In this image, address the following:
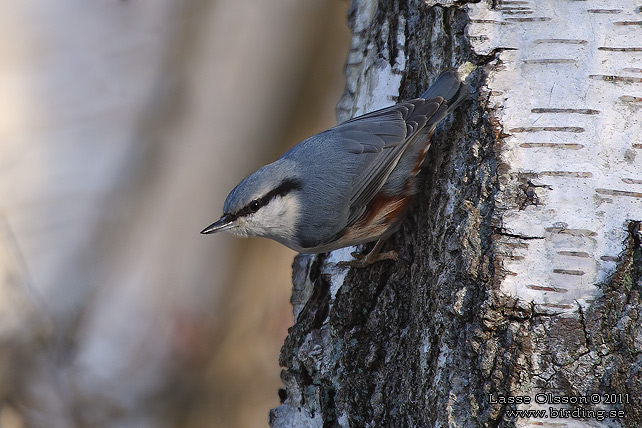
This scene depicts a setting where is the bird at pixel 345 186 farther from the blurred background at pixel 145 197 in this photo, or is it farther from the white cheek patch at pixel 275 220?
the blurred background at pixel 145 197

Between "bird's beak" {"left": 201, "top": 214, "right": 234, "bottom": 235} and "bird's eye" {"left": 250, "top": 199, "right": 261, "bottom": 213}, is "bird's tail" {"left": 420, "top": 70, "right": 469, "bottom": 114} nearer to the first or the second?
"bird's eye" {"left": 250, "top": 199, "right": 261, "bottom": 213}

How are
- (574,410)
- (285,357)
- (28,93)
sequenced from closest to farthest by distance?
(574,410) < (285,357) < (28,93)

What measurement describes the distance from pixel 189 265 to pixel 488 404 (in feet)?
10.3

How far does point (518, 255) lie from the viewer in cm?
159

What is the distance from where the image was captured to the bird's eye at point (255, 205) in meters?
2.29

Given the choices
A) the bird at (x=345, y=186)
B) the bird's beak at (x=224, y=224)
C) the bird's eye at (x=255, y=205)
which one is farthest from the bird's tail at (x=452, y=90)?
the bird's beak at (x=224, y=224)

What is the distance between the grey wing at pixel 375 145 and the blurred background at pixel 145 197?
2.14 meters

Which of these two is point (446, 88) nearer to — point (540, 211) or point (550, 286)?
point (540, 211)

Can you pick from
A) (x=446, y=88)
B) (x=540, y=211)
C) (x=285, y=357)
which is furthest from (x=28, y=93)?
(x=540, y=211)

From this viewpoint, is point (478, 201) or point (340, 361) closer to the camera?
point (478, 201)

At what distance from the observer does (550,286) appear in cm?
155

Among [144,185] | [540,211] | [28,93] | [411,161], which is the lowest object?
[540,211]

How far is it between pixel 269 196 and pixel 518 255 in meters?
0.97

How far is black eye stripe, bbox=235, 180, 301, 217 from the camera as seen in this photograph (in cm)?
229
